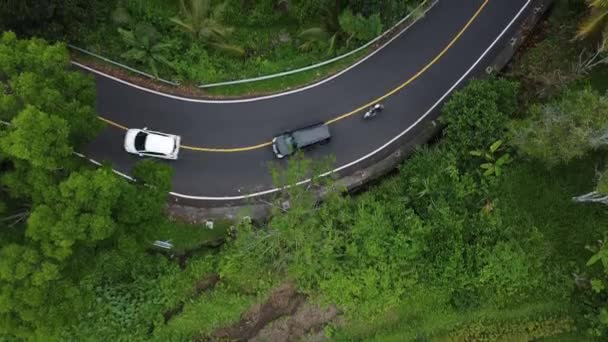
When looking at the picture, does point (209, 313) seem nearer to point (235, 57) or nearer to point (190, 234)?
point (190, 234)

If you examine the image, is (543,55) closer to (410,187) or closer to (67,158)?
(410,187)

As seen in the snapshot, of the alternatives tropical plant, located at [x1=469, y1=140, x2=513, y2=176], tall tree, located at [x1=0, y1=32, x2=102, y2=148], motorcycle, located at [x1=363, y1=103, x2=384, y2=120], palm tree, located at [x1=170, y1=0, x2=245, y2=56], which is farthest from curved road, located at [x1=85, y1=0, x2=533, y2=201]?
tall tree, located at [x1=0, y1=32, x2=102, y2=148]

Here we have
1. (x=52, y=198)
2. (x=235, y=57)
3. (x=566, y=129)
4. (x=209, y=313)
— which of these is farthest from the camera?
(x=235, y=57)

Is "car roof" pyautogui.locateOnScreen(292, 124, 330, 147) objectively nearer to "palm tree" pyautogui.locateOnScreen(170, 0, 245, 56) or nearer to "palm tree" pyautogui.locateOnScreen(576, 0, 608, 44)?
"palm tree" pyautogui.locateOnScreen(170, 0, 245, 56)

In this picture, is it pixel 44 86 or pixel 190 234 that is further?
pixel 190 234

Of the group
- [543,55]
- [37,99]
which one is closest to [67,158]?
[37,99]

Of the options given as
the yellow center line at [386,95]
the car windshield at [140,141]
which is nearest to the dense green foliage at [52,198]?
the car windshield at [140,141]

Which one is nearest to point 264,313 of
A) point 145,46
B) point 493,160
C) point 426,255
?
point 426,255

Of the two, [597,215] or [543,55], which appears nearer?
[597,215]
